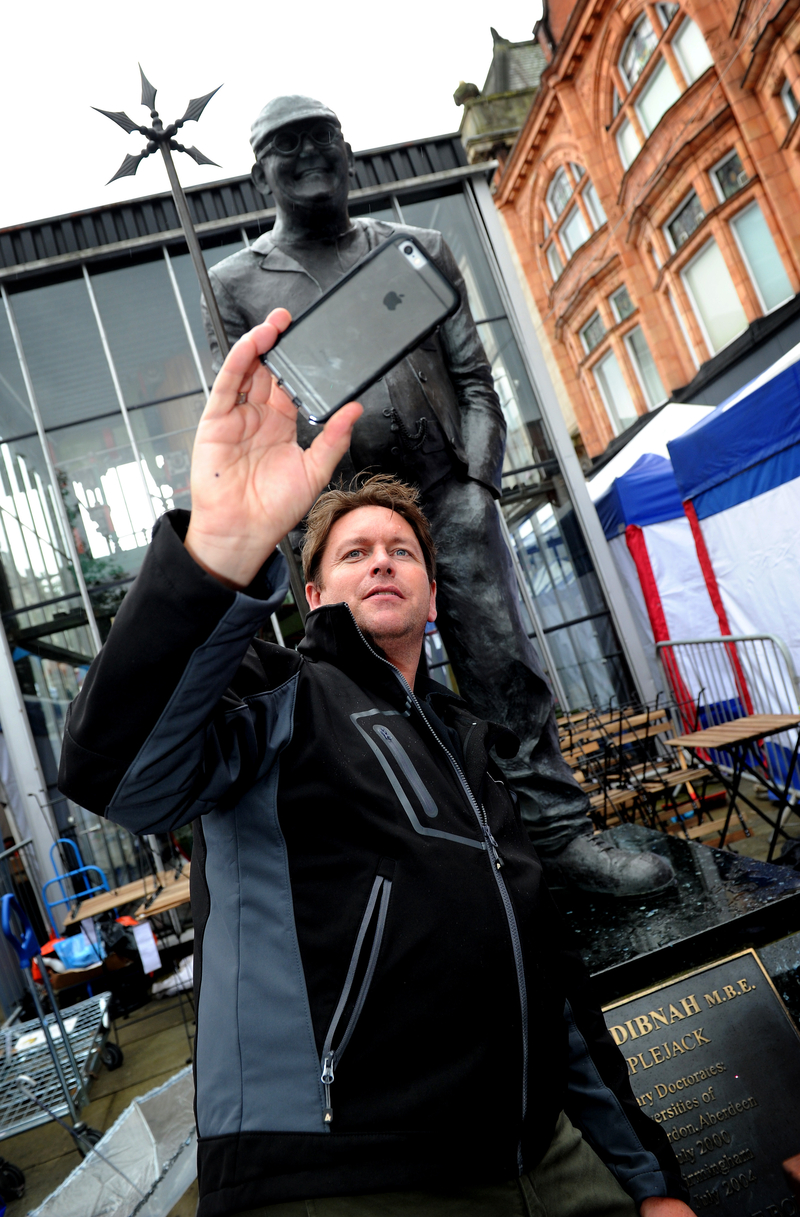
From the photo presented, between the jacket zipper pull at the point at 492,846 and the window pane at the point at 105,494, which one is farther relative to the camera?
the window pane at the point at 105,494

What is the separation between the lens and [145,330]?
35.6 feet

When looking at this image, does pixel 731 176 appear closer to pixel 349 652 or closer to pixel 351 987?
pixel 349 652

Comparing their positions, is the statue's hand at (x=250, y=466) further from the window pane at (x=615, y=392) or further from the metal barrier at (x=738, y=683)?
the window pane at (x=615, y=392)

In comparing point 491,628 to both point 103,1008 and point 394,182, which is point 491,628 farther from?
point 394,182

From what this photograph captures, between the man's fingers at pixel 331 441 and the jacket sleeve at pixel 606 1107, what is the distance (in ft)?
3.79

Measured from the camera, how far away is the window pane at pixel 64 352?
10.6 meters

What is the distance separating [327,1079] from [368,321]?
1.21 m

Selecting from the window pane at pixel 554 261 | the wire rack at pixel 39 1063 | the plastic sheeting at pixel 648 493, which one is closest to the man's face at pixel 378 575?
the wire rack at pixel 39 1063

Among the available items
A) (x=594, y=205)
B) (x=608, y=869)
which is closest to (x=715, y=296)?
(x=594, y=205)

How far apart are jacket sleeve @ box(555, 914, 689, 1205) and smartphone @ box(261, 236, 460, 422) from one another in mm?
1262

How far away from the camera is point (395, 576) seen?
6.19 ft

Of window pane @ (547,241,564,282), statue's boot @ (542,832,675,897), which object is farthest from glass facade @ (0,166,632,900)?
window pane @ (547,241,564,282)

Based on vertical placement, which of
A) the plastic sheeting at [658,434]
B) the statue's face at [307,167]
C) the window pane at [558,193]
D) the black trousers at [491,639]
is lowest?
the black trousers at [491,639]

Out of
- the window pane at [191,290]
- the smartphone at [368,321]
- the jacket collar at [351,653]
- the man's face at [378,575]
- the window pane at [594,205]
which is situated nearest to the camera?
the smartphone at [368,321]
